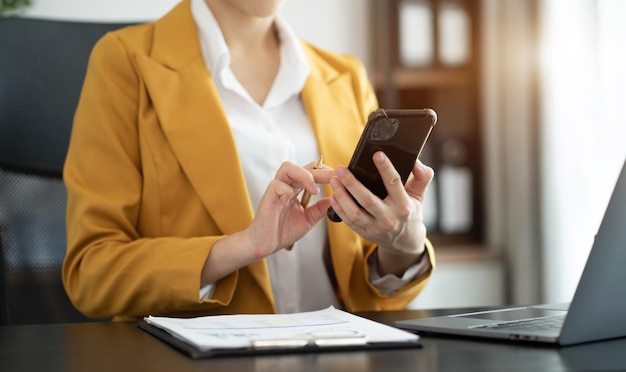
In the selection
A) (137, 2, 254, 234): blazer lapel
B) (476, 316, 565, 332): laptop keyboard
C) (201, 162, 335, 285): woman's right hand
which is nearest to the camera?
(476, 316, 565, 332): laptop keyboard

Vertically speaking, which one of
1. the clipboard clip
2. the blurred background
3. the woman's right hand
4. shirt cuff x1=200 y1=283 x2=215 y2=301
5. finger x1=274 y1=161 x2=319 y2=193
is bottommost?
the blurred background

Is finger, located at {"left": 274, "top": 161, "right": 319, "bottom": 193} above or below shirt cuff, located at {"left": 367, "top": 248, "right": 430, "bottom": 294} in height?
above

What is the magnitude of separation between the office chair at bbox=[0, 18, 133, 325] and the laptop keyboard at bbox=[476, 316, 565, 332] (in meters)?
0.79

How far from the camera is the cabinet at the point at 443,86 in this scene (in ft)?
10.1

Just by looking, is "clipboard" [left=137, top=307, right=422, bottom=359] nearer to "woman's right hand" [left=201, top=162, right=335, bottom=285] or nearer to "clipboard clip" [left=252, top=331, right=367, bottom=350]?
"clipboard clip" [left=252, top=331, right=367, bottom=350]

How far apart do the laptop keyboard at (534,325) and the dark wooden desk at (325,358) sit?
0.05 m

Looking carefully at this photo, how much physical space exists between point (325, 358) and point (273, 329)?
12cm

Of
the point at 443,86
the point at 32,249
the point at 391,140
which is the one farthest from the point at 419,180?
the point at 443,86

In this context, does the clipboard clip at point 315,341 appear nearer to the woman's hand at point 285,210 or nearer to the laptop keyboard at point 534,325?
the laptop keyboard at point 534,325

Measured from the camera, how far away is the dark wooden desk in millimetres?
708

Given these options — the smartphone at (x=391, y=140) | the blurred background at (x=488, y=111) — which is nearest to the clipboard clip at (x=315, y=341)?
the smartphone at (x=391, y=140)

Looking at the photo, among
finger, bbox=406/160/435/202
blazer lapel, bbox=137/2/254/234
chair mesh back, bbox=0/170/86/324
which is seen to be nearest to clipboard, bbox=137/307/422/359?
finger, bbox=406/160/435/202

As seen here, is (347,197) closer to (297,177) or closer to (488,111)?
(297,177)

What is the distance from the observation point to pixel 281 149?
1442 mm
